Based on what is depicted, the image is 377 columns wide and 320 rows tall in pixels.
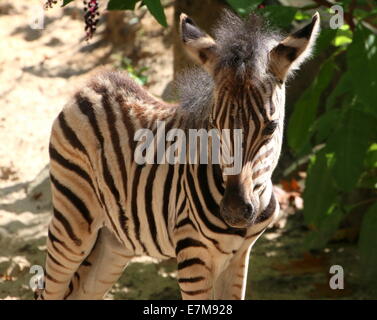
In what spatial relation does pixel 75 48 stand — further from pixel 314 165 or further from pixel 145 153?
pixel 145 153

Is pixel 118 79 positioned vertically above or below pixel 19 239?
above

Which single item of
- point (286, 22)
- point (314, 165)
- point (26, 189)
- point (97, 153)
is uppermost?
point (286, 22)

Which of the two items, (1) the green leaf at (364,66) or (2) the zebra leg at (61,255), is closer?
(2) the zebra leg at (61,255)

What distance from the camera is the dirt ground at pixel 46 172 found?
7246 millimetres

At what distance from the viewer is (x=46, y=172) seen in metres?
8.65

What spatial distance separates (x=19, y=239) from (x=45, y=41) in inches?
176

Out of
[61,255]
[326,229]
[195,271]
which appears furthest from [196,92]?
[326,229]

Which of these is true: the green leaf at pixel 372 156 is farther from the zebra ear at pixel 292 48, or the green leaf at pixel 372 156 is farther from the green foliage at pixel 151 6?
the green foliage at pixel 151 6

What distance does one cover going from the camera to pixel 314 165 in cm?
673

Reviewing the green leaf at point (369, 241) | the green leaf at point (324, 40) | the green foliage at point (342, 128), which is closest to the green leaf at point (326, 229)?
the green foliage at point (342, 128)

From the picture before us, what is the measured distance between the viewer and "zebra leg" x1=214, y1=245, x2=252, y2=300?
16.2 ft

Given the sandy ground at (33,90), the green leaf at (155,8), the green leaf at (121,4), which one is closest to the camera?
the green leaf at (155,8)

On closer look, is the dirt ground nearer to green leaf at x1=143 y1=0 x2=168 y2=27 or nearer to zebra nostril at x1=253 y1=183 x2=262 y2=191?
green leaf at x1=143 y1=0 x2=168 y2=27
